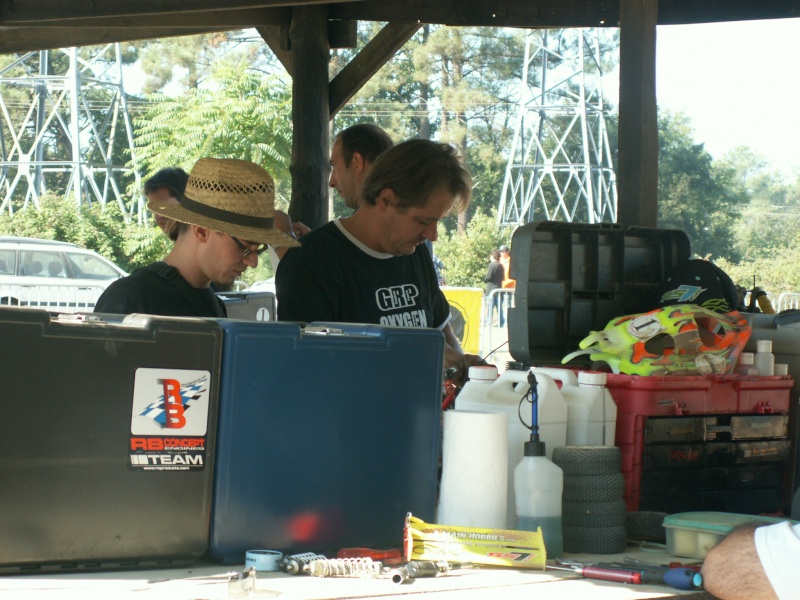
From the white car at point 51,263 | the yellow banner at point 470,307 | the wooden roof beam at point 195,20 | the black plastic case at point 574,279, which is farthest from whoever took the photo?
the white car at point 51,263

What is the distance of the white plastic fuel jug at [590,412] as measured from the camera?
227 centimetres

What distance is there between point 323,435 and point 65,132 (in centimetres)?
3940

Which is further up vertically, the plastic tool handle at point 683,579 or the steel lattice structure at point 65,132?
the steel lattice structure at point 65,132

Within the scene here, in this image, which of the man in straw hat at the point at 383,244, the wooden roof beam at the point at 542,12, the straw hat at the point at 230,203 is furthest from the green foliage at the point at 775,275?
the straw hat at the point at 230,203

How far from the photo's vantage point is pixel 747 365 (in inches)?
105

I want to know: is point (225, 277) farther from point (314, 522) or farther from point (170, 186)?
point (170, 186)

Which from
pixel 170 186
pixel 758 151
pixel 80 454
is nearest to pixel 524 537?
pixel 80 454

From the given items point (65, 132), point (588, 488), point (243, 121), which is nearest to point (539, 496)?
point (588, 488)

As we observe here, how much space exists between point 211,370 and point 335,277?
1.20 metres

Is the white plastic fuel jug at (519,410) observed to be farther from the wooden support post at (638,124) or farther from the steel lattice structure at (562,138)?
the steel lattice structure at (562,138)

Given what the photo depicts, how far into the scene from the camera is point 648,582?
182 cm

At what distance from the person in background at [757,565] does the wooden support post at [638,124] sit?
241 cm

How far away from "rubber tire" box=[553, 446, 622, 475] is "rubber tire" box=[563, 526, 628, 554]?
11cm

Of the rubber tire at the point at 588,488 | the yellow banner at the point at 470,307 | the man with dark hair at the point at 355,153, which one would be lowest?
the rubber tire at the point at 588,488
